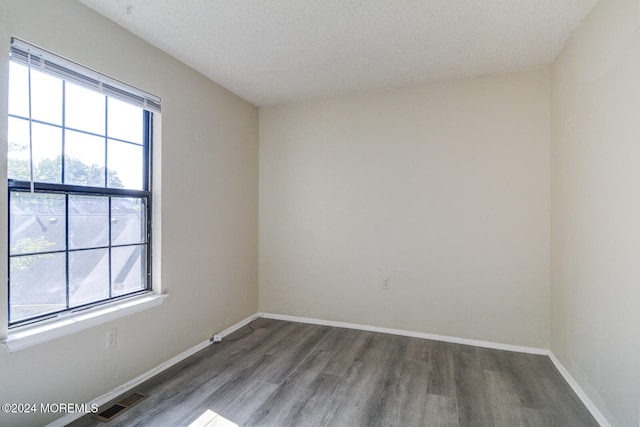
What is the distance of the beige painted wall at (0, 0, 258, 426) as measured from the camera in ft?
5.46

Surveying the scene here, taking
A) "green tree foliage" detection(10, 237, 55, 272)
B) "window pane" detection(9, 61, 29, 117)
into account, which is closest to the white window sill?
"green tree foliage" detection(10, 237, 55, 272)

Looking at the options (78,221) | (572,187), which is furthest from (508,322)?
(78,221)

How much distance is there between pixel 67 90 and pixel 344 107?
236cm

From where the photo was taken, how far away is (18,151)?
1648mm

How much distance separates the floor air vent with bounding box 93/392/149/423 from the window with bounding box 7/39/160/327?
0.65 m

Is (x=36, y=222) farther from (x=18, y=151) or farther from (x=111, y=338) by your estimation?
(x=111, y=338)

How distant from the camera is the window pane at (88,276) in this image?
6.32ft

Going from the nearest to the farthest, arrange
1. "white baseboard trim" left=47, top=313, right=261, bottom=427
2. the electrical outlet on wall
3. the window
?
the window < "white baseboard trim" left=47, top=313, right=261, bottom=427 < the electrical outlet on wall

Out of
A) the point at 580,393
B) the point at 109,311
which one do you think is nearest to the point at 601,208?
the point at 580,393

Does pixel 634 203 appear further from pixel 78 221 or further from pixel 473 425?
pixel 78 221

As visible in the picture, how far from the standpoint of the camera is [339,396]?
2090 mm

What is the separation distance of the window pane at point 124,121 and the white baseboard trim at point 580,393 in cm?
Result: 351

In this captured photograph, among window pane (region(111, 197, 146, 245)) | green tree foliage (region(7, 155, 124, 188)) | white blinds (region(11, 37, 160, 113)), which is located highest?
white blinds (region(11, 37, 160, 113))

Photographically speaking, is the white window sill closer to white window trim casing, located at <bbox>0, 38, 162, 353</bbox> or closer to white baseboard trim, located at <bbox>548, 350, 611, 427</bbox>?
white window trim casing, located at <bbox>0, 38, 162, 353</bbox>
